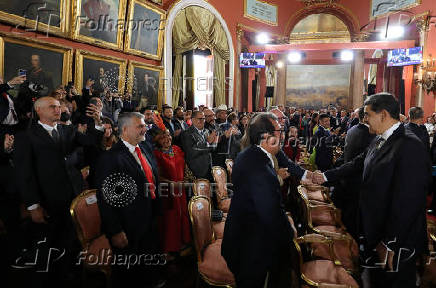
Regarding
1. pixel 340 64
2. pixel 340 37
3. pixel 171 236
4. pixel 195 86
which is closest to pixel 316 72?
pixel 340 64

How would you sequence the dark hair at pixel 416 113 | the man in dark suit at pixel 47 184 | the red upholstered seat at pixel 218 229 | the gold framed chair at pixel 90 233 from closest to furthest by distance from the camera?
the gold framed chair at pixel 90 233 → the man in dark suit at pixel 47 184 → the red upholstered seat at pixel 218 229 → the dark hair at pixel 416 113

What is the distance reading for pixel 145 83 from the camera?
26.5 feet

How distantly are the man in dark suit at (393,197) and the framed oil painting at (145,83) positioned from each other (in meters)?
6.25

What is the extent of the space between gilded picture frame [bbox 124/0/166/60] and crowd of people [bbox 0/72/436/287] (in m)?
3.40

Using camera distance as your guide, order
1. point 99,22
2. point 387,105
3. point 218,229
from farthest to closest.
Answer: point 99,22 → point 218,229 → point 387,105

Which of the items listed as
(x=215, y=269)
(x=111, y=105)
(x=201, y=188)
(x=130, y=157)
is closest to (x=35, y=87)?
(x=111, y=105)

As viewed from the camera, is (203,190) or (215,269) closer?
(215,269)

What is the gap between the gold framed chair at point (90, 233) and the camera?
2.70 meters

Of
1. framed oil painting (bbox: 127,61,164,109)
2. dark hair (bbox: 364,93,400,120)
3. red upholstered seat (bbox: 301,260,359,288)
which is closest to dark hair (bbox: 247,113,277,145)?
dark hair (bbox: 364,93,400,120)

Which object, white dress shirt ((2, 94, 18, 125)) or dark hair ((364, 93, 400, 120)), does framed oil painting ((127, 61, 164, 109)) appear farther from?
dark hair ((364, 93, 400, 120))

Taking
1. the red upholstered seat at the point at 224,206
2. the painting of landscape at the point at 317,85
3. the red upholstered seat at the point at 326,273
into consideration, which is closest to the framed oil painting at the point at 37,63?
the red upholstered seat at the point at 224,206

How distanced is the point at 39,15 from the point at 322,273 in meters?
5.70

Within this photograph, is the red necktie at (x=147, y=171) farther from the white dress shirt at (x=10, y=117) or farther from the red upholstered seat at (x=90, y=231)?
the white dress shirt at (x=10, y=117)

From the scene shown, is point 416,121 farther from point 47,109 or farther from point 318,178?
point 47,109
